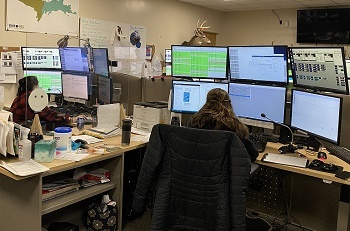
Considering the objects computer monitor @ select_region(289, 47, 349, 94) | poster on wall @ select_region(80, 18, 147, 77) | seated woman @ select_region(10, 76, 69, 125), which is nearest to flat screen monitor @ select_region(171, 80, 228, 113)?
Answer: computer monitor @ select_region(289, 47, 349, 94)

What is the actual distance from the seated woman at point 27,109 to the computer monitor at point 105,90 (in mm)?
446

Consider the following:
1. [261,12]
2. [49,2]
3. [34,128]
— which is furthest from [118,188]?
[261,12]

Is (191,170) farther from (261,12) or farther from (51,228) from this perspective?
(261,12)

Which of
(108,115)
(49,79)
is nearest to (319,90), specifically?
(108,115)

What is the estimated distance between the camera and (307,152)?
2586mm

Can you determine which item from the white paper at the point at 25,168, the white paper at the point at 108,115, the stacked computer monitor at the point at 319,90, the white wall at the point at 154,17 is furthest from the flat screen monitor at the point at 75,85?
the stacked computer monitor at the point at 319,90

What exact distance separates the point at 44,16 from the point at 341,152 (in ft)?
13.2

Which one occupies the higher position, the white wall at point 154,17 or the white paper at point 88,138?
the white wall at point 154,17

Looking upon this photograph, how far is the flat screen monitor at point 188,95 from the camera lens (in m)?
3.03

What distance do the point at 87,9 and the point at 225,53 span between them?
3219 mm

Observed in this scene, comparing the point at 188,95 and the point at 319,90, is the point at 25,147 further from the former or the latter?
the point at 319,90

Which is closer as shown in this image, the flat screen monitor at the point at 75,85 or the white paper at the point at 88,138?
the white paper at the point at 88,138

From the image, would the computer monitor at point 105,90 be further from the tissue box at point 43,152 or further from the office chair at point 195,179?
the office chair at point 195,179

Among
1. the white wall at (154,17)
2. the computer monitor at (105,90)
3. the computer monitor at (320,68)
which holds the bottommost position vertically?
the computer monitor at (105,90)
